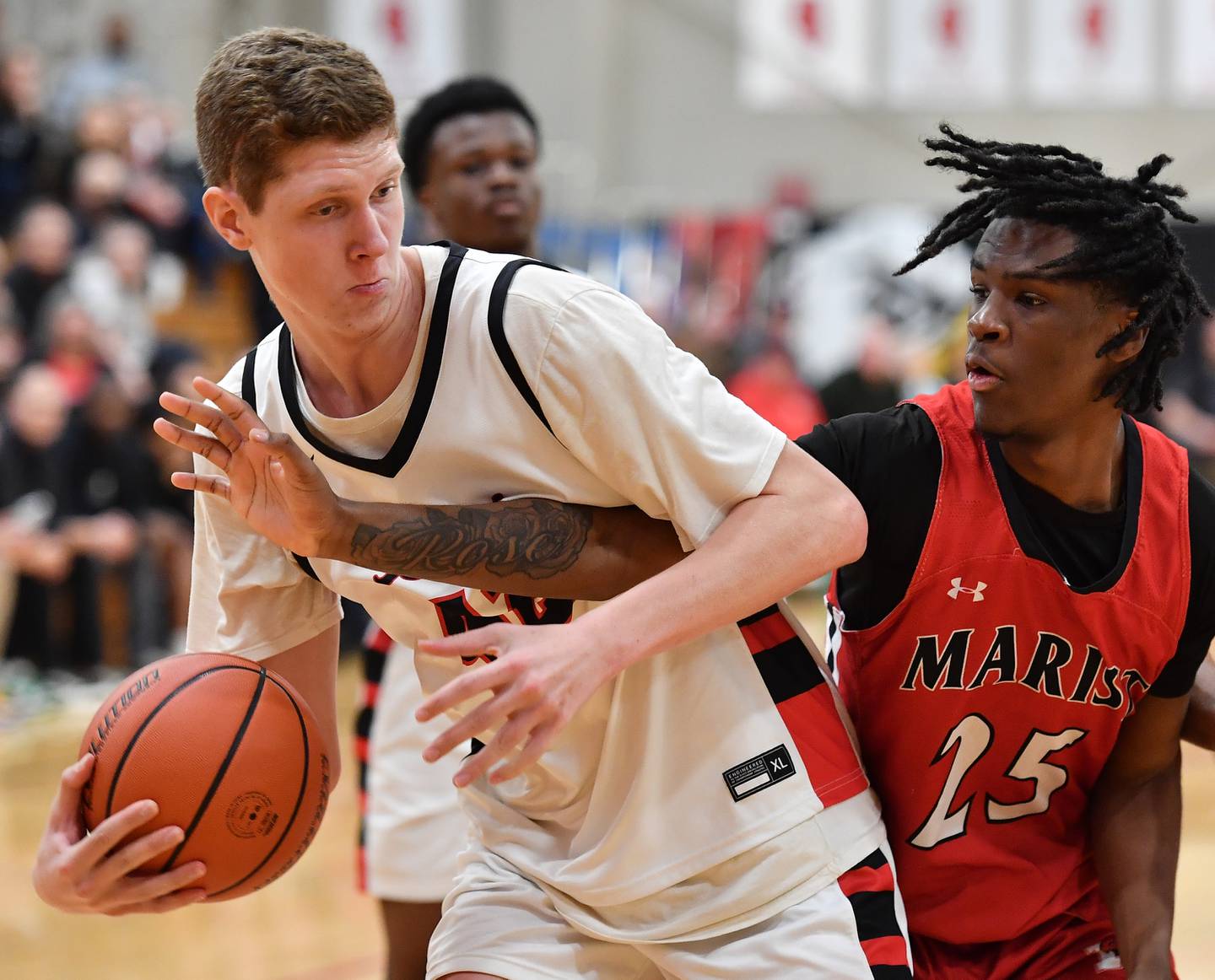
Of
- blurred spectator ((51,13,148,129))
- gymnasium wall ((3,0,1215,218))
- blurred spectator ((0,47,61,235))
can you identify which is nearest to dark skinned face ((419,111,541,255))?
blurred spectator ((0,47,61,235))

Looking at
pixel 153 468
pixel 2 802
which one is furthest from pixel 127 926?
pixel 153 468

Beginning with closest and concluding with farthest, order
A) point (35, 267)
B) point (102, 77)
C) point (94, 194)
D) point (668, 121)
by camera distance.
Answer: point (35, 267) → point (94, 194) → point (102, 77) → point (668, 121)

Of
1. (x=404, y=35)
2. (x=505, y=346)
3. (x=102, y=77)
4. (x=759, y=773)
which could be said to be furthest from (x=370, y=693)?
(x=404, y=35)

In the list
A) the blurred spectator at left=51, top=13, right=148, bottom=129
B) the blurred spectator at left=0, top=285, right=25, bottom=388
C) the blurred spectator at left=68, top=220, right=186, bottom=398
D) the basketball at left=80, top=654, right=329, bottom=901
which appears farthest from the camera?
the blurred spectator at left=51, top=13, right=148, bottom=129

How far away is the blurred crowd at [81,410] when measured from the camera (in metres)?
9.46

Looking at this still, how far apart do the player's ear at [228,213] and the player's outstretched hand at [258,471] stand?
281mm

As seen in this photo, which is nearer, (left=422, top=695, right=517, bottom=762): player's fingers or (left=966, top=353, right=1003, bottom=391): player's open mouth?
Answer: (left=422, top=695, right=517, bottom=762): player's fingers

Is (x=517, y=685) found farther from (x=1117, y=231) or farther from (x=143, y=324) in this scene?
(x=143, y=324)

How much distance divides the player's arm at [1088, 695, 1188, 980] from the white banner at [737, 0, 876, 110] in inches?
582

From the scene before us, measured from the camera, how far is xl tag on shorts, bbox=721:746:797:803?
2.58 m

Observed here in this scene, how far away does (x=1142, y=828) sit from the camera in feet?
9.27

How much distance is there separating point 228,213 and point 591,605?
2.89 feet

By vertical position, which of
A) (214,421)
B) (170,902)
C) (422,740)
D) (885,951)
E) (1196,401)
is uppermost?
(214,421)

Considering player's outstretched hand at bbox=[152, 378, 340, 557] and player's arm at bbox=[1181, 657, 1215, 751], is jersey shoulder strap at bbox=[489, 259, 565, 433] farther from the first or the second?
player's arm at bbox=[1181, 657, 1215, 751]
